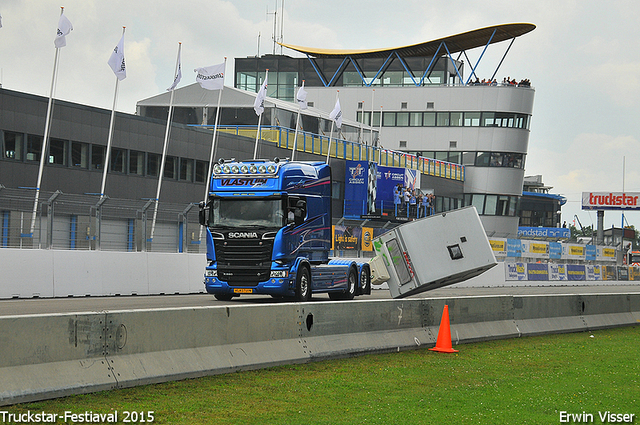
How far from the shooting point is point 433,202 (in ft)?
239

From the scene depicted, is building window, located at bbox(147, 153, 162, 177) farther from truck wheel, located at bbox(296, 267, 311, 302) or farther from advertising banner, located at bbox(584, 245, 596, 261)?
advertising banner, located at bbox(584, 245, 596, 261)

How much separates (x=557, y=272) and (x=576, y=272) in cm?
306

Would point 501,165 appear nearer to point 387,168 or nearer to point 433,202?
point 433,202

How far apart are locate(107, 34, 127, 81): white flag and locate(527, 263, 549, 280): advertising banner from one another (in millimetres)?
26717

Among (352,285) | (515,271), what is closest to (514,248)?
(515,271)

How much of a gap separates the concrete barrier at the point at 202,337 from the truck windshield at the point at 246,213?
21.8 feet

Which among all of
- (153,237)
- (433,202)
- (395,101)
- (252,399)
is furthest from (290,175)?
(395,101)

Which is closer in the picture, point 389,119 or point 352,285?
point 352,285

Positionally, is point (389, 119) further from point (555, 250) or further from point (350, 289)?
point (350, 289)

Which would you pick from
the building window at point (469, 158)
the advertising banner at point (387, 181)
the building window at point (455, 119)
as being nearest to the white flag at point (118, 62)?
the advertising banner at point (387, 181)

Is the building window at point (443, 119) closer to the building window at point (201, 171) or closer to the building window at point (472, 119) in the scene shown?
the building window at point (472, 119)

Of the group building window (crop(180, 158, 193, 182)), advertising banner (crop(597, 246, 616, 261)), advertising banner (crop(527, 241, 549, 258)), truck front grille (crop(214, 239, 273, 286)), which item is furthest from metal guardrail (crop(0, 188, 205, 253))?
advertising banner (crop(597, 246, 616, 261))

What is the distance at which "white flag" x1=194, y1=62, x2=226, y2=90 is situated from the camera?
37.0m

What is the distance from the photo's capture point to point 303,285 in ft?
70.7
